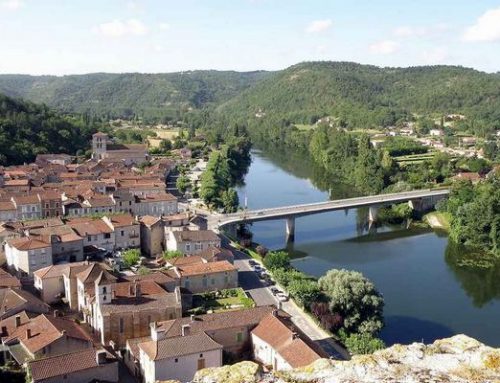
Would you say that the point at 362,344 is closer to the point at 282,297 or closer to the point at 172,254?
the point at 282,297

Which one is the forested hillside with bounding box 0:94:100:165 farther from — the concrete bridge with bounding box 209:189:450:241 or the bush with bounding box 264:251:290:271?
the bush with bounding box 264:251:290:271

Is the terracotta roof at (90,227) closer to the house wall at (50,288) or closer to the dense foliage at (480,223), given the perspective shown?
the house wall at (50,288)

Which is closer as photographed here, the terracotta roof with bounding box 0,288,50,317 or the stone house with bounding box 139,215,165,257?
the terracotta roof with bounding box 0,288,50,317

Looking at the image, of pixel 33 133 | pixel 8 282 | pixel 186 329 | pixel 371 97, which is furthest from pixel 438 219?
pixel 371 97

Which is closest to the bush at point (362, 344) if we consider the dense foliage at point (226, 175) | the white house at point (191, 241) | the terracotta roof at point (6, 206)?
the white house at point (191, 241)

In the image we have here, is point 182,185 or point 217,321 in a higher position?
point 182,185

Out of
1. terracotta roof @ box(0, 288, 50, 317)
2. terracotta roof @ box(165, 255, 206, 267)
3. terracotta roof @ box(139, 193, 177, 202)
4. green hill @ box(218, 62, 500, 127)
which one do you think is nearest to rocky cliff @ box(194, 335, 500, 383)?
terracotta roof @ box(0, 288, 50, 317)
